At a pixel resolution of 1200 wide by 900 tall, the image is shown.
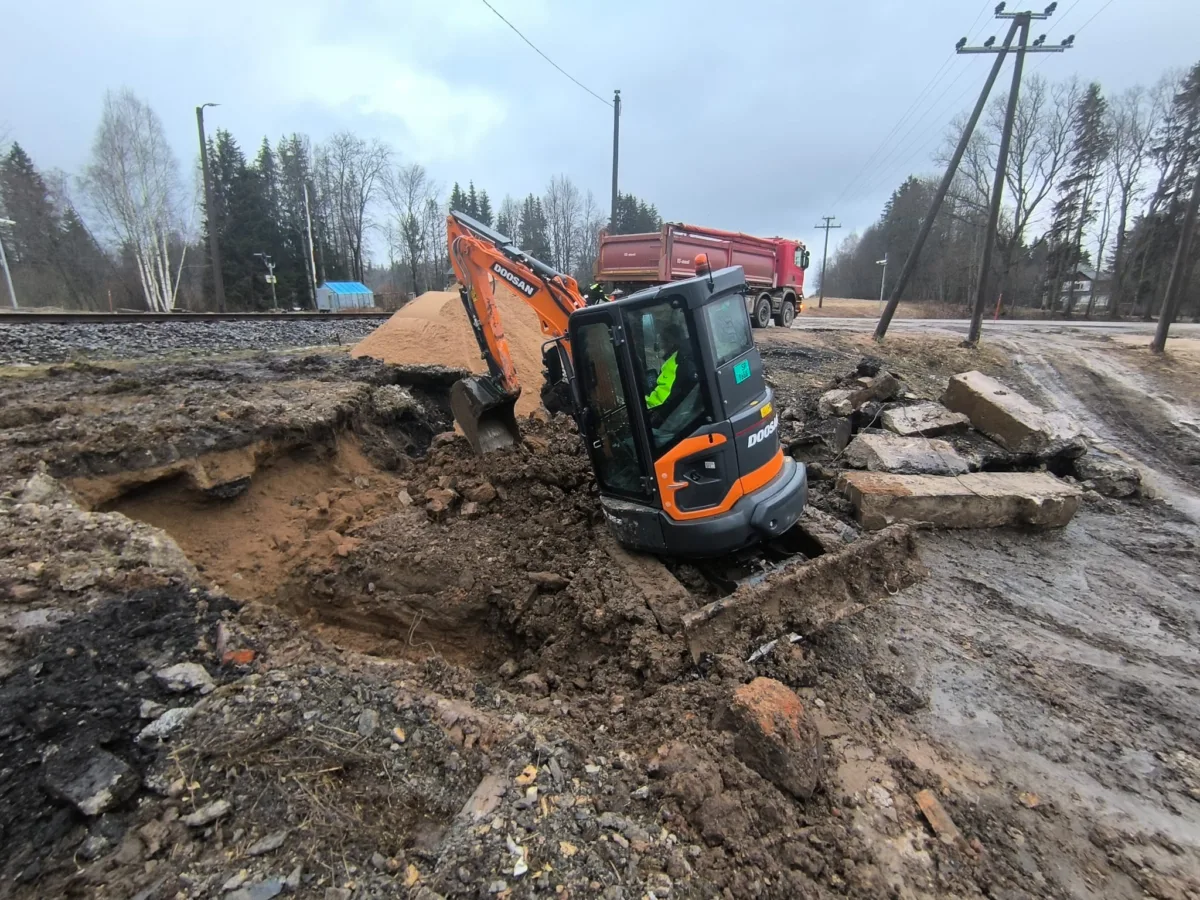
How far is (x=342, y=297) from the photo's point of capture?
121 ft

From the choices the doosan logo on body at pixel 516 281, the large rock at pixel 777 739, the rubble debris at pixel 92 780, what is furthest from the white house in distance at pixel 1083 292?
the rubble debris at pixel 92 780

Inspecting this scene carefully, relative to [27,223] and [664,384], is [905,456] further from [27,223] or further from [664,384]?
[27,223]

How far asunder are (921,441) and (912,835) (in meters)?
4.99

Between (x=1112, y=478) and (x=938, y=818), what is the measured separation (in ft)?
18.7

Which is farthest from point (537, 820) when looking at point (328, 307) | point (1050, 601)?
point (328, 307)

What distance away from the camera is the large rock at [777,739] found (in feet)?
8.40

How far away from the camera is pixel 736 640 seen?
3.41m

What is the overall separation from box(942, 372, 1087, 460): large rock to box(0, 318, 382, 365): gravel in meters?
11.1

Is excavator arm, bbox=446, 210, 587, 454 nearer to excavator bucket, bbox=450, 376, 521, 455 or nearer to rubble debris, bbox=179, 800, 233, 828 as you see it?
excavator bucket, bbox=450, 376, 521, 455

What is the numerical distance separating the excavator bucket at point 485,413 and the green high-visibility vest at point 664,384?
2716 mm

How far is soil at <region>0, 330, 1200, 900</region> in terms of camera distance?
7.19 feet

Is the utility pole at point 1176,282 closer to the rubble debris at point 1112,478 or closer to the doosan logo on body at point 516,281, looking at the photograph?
the rubble debris at point 1112,478

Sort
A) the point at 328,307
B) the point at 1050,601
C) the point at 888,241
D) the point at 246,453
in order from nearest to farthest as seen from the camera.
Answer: the point at 1050,601 < the point at 246,453 < the point at 328,307 < the point at 888,241

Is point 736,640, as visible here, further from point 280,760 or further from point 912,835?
point 280,760
